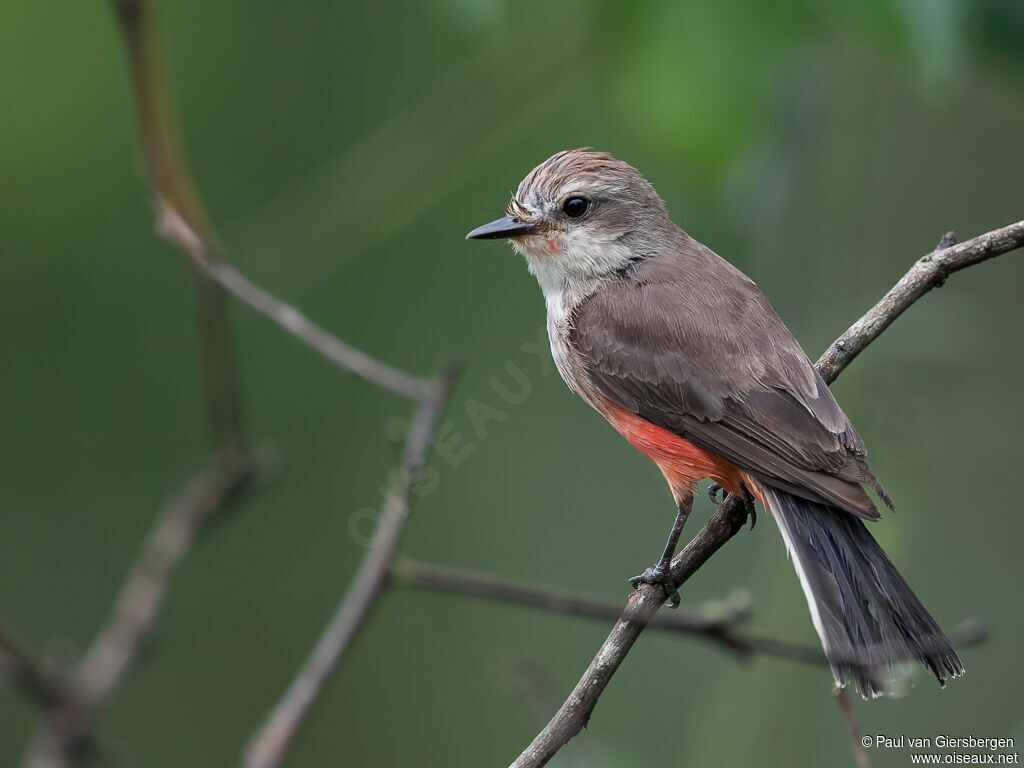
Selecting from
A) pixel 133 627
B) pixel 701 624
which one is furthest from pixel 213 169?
pixel 701 624

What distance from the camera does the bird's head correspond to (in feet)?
13.3

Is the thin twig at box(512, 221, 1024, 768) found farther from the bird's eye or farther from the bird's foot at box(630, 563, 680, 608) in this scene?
the bird's eye

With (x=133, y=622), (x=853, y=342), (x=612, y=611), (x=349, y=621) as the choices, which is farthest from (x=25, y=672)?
(x=853, y=342)

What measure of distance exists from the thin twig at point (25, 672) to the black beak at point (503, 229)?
1766mm

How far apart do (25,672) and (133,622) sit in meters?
0.49

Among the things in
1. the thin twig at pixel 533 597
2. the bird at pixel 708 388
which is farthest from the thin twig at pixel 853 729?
the thin twig at pixel 533 597

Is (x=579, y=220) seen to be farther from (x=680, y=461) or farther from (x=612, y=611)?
(x=612, y=611)

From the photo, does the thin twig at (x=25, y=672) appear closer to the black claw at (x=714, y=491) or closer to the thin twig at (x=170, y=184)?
the thin twig at (x=170, y=184)

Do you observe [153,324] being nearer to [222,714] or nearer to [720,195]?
[222,714]

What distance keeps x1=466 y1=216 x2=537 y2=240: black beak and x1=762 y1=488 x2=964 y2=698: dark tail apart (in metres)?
1.20

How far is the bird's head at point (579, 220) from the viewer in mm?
4055

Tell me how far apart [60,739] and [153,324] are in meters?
4.10

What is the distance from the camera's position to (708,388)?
142 inches

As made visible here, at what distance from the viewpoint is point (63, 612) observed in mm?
7059
